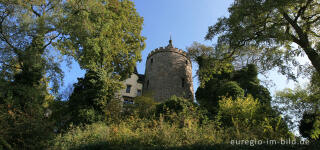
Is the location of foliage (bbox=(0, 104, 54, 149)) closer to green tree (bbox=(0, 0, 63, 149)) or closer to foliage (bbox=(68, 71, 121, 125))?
green tree (bbox=(0, 0, 63, 149))

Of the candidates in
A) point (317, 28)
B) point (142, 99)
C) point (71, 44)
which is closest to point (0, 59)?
point (71, 44)

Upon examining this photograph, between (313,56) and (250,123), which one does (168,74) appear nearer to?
(250,123)

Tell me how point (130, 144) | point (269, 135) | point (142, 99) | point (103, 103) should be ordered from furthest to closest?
point (142, 99) → point (103, 103) → point (269, 135) → point (130, 144)

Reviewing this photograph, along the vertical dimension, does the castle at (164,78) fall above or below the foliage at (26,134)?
above

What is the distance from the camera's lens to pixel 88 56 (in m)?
15.0

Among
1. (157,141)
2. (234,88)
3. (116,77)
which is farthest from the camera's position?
(234,88)

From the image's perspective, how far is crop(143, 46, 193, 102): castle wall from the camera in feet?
88.0

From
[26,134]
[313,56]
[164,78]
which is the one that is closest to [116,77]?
[26,134]

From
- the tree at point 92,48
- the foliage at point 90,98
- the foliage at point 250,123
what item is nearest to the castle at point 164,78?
the tree at point 92,48

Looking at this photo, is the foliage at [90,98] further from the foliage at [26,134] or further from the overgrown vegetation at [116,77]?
the foliage at [26,134]

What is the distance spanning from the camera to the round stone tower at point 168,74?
26797mm

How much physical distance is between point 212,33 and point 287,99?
38.2 ft

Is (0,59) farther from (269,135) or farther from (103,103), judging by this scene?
(269,135)

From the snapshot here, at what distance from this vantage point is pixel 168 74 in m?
28.0
